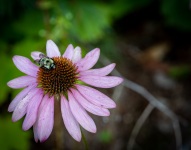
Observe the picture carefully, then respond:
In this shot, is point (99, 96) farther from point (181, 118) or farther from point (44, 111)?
point (181, 118)

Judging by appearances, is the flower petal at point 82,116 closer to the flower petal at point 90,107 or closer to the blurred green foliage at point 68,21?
the flower petal at point 90,107

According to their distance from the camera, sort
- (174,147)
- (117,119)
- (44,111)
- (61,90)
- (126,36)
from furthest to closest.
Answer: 1. (126,36)
2. (117,119)
3. (174,147)
4. (61,90)
5. (44,111)

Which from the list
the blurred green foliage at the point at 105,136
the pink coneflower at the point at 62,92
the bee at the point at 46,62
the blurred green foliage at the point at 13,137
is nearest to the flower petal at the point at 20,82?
the pink coneflower at the point at 62,92

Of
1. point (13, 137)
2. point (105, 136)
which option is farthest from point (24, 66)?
point (105, 136)

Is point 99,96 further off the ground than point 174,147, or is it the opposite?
point 99,96

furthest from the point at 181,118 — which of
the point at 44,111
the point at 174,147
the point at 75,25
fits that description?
the point at 44,111

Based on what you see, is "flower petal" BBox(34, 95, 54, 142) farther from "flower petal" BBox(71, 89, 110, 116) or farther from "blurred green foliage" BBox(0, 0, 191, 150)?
"blurred green foliage" BBox(0, 0, 191, 150)

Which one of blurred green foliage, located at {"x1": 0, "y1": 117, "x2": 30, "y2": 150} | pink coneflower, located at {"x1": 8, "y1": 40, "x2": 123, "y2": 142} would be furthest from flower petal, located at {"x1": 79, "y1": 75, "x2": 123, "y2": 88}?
blurred green foliage, located at {"x1": 0, "y1": 117, "x2": 30, "y2": 150}
